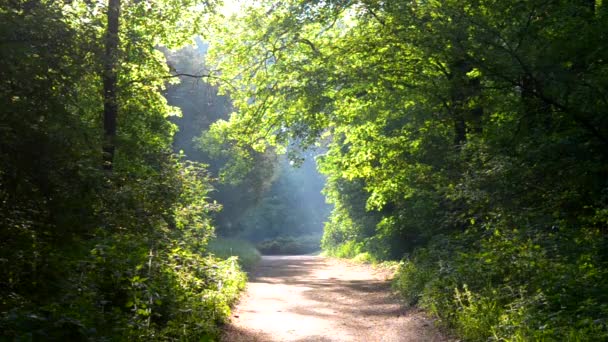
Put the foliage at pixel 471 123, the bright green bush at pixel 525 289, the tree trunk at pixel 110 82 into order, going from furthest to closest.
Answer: the tree trunk at pixel 110 82
the foliage at pixel 471 123
the bright green bush at pixel 525 289

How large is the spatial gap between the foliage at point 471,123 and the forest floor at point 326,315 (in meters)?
0.76

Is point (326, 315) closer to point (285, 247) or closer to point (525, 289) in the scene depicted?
point (525, 289)

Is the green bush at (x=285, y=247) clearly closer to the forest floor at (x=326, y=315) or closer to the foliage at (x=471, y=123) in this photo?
the foliage at (x=471, y=123)

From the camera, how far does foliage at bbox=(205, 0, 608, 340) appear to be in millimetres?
8711

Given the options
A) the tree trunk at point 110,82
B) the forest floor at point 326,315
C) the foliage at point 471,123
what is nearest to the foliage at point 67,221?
the tree trunk at point 110,82

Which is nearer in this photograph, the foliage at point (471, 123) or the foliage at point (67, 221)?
the foliage at point (67, 221)

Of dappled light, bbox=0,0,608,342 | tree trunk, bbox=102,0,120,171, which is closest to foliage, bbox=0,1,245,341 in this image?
dappled light, bbox=0,0,608,342

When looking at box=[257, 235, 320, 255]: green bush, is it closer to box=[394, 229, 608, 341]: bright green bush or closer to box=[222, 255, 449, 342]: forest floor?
box=[222, 255, 449, 342]: forest floor

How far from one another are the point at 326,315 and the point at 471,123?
6.26 metres

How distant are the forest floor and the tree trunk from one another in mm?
4329

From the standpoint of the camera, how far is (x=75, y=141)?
23.0 feet

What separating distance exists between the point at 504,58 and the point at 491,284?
427cm

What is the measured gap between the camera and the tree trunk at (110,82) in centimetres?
916

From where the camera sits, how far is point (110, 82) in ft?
35.6
